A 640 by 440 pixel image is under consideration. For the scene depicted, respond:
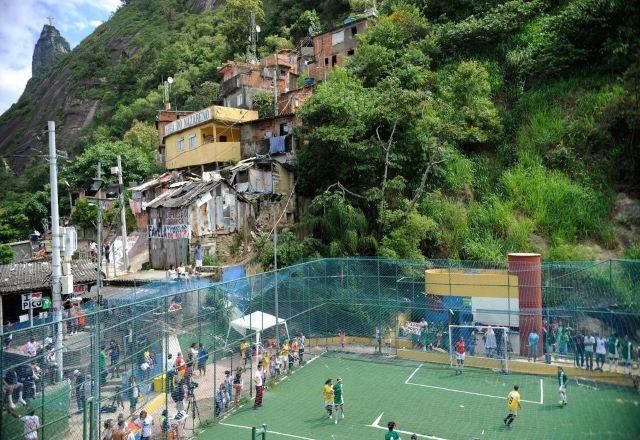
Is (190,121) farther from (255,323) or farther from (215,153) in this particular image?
(255,323)

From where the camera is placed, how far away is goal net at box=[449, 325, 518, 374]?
755 inches

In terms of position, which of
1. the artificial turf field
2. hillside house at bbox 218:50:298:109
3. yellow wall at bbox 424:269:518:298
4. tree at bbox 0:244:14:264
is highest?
hillside house at bbox 218:50:298:109

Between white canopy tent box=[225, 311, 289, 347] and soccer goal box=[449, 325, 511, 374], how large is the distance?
23.0ft

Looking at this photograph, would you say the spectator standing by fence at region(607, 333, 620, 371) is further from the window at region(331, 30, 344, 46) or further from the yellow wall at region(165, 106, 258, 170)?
the window at region(331, 30, 344, 46)

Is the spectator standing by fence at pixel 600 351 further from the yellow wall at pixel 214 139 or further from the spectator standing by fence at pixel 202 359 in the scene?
the yellow wall at pixel 214 139

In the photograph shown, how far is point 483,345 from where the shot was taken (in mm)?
19938

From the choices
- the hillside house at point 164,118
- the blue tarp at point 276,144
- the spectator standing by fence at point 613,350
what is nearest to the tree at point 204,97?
the hillside house at point 164,118

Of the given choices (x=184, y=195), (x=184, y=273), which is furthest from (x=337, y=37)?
(x=184, y=273)

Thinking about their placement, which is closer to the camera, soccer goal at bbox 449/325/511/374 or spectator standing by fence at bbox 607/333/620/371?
spectator standing by fence at bbox 607/333/620/371

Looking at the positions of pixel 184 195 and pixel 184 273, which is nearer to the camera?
pixel 184 273

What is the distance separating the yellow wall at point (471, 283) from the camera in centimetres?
2005

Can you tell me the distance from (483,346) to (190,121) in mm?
28051

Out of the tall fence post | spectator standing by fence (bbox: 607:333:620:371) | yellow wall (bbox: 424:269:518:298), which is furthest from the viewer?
yellow wall (bbox: 424:269:518:298)

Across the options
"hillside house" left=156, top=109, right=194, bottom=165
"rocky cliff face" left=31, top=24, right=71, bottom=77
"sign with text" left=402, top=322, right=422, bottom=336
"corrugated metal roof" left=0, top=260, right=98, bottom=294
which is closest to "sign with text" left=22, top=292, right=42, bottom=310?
"corrugated metal roof" left=0, top=260, right=98, bottom=294
